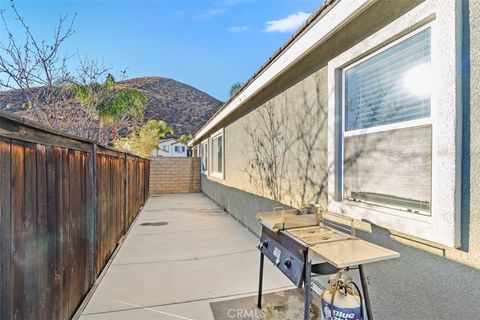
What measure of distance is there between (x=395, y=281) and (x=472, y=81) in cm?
157

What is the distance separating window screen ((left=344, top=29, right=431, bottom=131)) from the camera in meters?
2.06

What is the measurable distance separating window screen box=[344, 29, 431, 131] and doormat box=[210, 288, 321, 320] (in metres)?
1.96

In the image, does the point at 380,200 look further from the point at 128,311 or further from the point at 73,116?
the point at 73,116

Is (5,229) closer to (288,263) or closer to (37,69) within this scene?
(288,263)

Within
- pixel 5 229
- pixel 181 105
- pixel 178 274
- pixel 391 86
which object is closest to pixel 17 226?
pixel 5 229

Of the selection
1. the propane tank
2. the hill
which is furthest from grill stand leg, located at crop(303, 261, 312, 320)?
the hill

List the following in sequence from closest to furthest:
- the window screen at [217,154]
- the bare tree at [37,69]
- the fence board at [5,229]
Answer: the fence board at [5,229] → the bare tree at [37,69] → the window screen at [217,154]

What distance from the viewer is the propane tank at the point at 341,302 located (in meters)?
1.94

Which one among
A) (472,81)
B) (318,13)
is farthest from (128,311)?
(318,13)

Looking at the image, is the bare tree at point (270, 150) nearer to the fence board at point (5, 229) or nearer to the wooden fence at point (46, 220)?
the wooden fence at point (46, 220)

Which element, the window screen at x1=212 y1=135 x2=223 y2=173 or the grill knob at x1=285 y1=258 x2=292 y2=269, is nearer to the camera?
the grill knob at x1=285 y1=258 x2=292 y2=269

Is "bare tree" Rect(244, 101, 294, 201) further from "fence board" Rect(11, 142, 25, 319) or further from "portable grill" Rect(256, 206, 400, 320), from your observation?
"fence board" Rect(11, 142, 25, 319)
